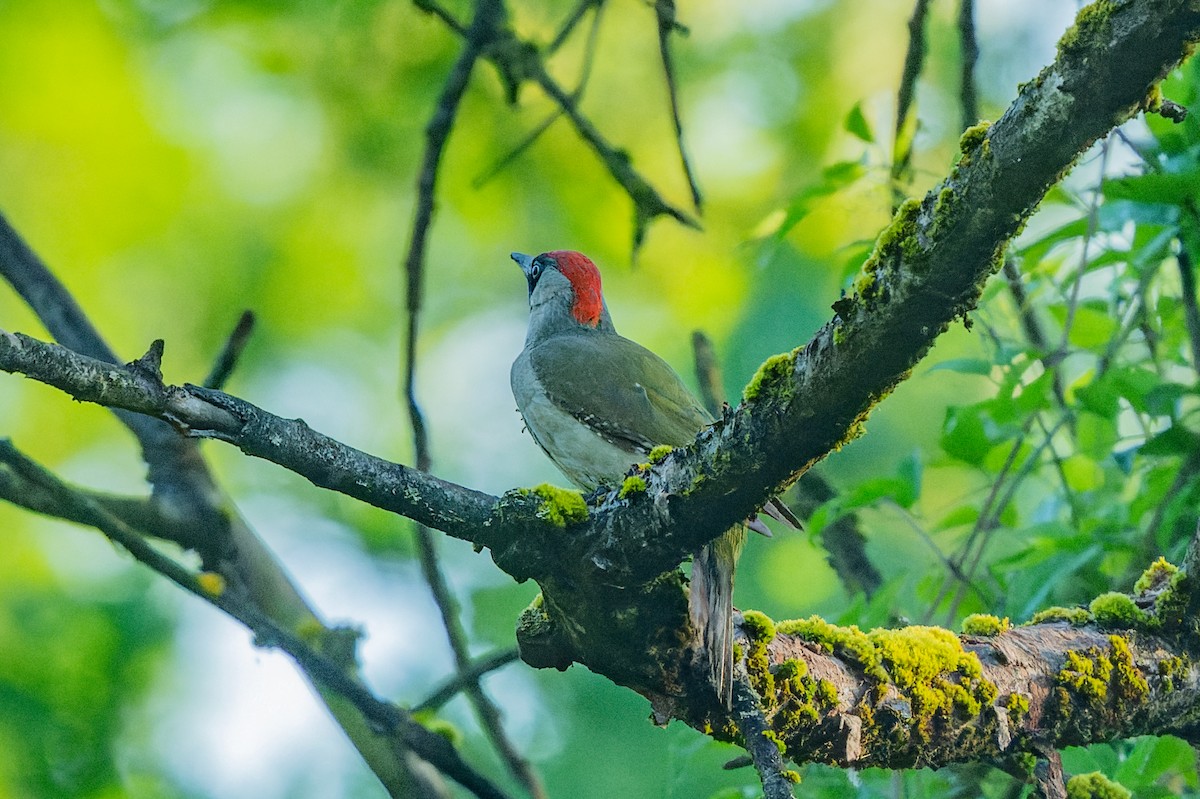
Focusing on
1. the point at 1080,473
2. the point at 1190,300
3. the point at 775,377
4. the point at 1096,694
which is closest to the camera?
the point at 775,377

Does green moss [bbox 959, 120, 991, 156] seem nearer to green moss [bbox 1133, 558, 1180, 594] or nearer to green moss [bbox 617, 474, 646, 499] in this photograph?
green moss [bbox 617, 474, 646, 499]

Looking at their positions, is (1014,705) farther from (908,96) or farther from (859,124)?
(908,96)

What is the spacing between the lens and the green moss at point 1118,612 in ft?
10.5

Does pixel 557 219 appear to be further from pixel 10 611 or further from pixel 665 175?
pixel 10 611

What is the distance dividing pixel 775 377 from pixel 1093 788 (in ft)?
5.76

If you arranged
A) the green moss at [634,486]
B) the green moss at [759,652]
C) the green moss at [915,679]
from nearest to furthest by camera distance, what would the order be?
the green moss at [634,486] → the green moss at [759,652] → the green moss at [915,679]

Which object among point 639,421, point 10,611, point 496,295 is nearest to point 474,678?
point 639,421

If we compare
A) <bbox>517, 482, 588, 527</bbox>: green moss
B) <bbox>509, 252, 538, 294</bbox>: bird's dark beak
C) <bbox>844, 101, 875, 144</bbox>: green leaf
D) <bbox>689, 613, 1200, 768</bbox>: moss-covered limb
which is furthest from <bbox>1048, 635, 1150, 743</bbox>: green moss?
<bbox>509, 252, 538, 294</bbox>: bird's dark beak

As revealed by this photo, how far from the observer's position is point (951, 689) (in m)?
2.92

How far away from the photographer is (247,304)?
9.00 m

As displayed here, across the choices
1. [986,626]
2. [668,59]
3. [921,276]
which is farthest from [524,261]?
[921,276]

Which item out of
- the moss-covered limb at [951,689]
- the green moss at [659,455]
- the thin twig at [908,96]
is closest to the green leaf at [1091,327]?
the thin twig at [908,96]

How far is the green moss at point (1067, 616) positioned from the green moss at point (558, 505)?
5.22 ft

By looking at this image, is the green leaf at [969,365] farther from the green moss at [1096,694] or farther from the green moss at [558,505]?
the green moss at [558,505]
